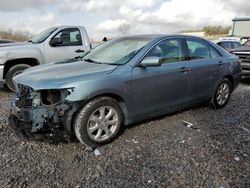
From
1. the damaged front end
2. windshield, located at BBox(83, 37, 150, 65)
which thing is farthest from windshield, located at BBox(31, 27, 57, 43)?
the damaged front end

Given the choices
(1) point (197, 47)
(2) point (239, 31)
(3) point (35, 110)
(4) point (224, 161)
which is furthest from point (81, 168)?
(2) point (239, 31)

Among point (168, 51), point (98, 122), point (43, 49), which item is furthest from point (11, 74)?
point (168, 51)

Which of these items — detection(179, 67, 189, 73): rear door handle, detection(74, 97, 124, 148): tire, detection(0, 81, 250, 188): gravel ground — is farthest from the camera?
detection(179, 67, 189, 73): rear door handle

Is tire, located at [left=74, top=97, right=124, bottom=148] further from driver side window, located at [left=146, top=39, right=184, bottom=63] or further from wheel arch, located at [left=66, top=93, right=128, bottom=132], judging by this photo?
driver side window, located at [left=146, top=39, right=184, bottom=63]

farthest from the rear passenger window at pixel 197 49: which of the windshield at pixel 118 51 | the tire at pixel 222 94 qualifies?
the windshield at pixel 118 51

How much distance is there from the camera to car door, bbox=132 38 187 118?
4457 millimetres

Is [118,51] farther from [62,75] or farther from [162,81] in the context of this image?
[62,75]

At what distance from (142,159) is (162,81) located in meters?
1.45

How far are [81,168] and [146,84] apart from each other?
166 cm

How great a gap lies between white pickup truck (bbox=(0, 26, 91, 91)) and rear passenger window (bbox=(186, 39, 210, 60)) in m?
3.57

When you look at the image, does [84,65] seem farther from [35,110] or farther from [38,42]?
[38,42]

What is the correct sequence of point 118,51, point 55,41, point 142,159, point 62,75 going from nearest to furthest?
point 142,159, point 62,75, point 118,51, point 55,41

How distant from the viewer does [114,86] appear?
13.5 ft

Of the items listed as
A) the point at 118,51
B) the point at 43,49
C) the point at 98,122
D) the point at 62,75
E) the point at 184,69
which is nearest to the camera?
the point at 62,75
